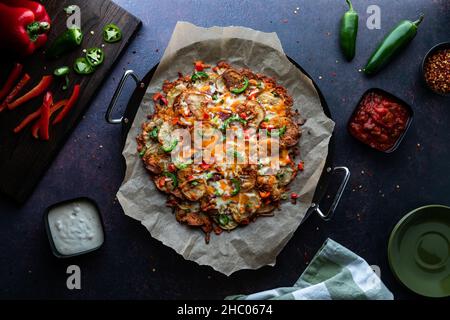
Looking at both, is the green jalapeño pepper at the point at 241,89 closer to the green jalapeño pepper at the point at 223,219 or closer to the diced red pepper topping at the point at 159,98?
the diced red pepper topping at the point at 159,98

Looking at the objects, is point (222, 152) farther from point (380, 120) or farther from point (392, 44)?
point (392, 44)

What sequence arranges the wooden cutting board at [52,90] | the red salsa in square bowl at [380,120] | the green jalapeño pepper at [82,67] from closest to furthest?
the red salsa in square bowl at [380,120], the wooden cutting board at [52,90], the green jalapeño pepper at [82,67]

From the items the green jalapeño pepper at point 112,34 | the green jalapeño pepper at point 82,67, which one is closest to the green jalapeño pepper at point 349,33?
the green jalapeño pepper at point 112,34

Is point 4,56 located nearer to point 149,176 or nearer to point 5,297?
point 149,176

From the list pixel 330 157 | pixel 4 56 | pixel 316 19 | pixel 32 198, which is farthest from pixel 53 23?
pixel 330 157

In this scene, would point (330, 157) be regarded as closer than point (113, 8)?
Yes

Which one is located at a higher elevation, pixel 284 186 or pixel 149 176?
pixel 284 186
